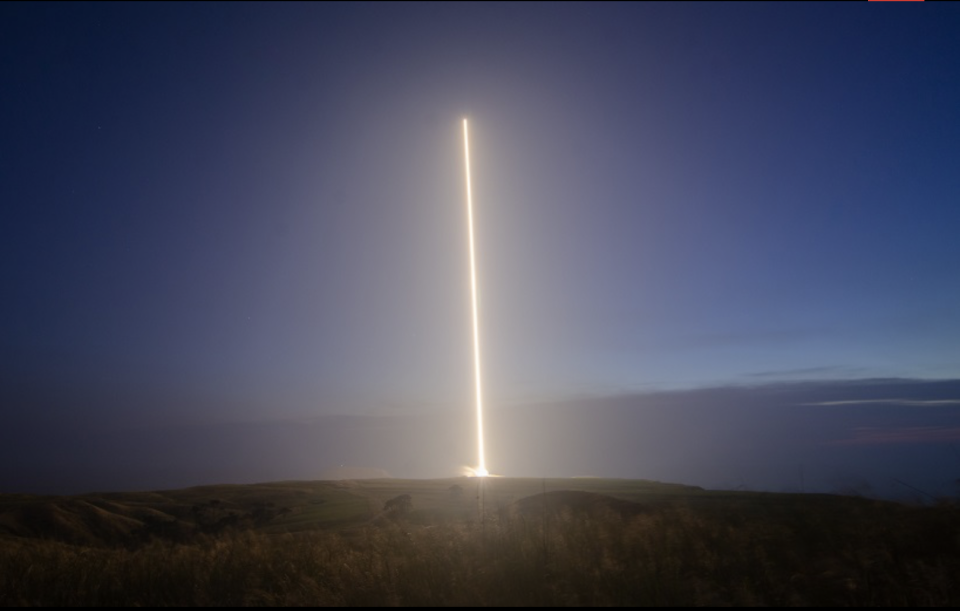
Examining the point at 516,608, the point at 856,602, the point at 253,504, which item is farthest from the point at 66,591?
the point at 253,504

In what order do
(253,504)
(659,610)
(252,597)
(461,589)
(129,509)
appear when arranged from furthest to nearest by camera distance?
(129,509), (253,504), (252,597), (461,589), (659,610)

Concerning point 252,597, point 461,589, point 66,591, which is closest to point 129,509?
point 66,591

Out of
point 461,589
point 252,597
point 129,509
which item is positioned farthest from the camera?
point 129,509

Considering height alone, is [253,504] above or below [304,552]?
below

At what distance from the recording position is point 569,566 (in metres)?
7.23

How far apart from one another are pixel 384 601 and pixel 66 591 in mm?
→ 4491

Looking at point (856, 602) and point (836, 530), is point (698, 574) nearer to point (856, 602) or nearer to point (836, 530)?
point (856, 602)

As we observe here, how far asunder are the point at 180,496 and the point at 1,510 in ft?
30.9

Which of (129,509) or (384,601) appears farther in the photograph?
(129,509)

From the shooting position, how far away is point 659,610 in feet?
20.5

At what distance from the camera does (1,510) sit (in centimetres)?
2819

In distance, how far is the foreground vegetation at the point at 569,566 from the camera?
6.65 m

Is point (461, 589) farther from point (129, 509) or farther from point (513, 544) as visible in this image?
point (129, 509)

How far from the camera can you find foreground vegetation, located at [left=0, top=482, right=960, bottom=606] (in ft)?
21.8
